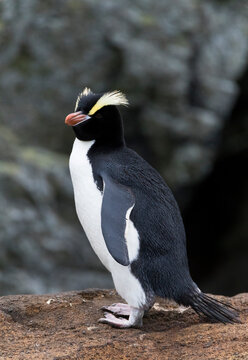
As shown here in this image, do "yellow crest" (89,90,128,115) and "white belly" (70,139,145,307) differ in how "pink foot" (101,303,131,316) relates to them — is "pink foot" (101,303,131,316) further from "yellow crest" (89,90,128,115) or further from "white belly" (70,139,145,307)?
"yellow crest" (89,90,128,115)

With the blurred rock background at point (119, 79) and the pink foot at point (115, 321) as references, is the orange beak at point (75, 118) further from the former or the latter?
the blurred rock background at point (119, 79)

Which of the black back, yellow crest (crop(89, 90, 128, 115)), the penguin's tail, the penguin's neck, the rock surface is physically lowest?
the rock surface

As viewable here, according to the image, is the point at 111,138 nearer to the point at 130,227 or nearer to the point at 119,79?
the point at 130,227

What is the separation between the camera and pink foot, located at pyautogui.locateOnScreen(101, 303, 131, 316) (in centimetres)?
Result: 297

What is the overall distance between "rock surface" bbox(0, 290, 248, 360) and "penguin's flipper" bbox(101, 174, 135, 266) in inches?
13.2

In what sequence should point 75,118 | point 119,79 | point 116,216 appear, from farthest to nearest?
point 119,79, point 75,118, point 116,216

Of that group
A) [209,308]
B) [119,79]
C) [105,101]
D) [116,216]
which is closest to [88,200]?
[116,216]

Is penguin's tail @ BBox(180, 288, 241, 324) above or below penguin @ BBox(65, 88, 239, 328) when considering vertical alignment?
below

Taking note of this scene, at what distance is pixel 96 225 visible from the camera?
9.41 feet

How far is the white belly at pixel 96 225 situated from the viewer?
2744 millimetres

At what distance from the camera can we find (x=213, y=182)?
7453 millimetres

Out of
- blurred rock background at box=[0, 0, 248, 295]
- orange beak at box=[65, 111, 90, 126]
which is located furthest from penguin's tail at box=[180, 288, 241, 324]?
blurred rock background at box=[0, 0, 248, 295]

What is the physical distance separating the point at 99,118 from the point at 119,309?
88 cm

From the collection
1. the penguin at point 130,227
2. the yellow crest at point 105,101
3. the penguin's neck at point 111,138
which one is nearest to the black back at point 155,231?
the penguin at point 130,227
